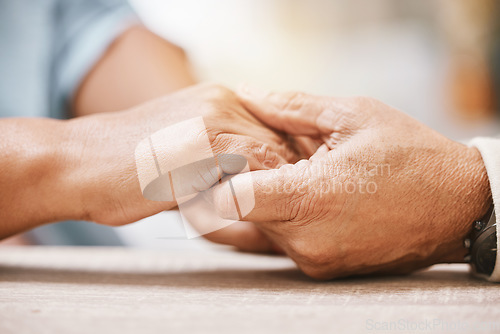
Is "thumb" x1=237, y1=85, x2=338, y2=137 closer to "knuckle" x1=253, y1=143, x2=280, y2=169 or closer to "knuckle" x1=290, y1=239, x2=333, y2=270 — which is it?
"knuckle" x1=253, y1=143, x2=280, y2=169

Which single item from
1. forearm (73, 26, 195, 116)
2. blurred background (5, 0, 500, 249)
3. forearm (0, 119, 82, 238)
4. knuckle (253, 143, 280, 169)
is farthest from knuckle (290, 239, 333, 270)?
blurred background (5, 0, 500, 249)

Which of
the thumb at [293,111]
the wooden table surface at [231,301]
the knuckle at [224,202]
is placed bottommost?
the wooden table surface at [231,301]

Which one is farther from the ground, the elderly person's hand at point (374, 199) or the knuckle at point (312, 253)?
the elderly person's hand at point (374, 199)

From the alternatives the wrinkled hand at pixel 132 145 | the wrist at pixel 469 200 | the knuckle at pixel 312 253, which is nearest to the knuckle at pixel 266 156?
the wrinkled hand at pixel 132 145

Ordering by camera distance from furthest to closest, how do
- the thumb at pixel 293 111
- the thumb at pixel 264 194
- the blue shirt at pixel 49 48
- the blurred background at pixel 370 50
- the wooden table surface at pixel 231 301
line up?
the blurred background at pixel 370 50 < the blue shirt at pixel 49 48 < the thumb at pixel 293 111 < the thumb at pixel 264 194 < the wooden table surface at pixel 231 301

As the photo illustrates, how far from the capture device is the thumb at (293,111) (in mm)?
634

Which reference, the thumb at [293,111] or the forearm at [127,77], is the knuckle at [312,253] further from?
the forearm at [127,77]

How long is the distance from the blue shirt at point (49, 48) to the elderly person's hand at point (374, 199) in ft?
2.58

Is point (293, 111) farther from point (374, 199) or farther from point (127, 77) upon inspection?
point (127, 77)

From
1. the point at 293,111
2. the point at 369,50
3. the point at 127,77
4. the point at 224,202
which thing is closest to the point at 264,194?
the point at 224,202

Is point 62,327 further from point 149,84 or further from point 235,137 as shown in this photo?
point 149,84

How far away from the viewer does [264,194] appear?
525 mm

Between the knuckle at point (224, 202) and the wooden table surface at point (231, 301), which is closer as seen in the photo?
the wooden table surface at point (231, 301)

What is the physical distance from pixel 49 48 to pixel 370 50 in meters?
1.45
